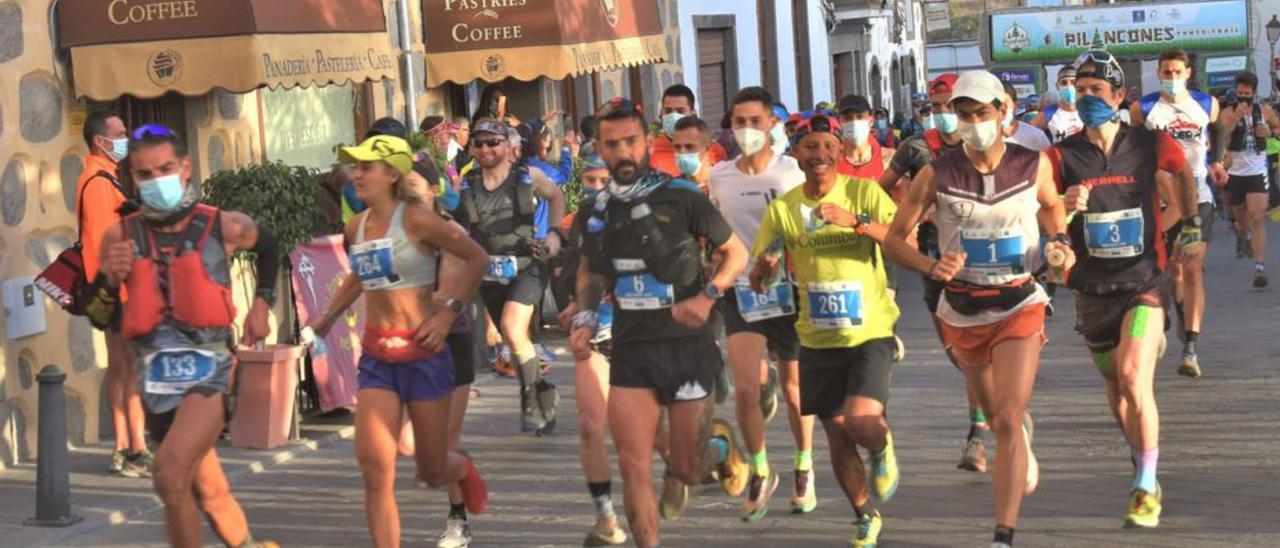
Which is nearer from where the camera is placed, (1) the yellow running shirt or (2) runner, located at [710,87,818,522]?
(1) the yellow running shirt

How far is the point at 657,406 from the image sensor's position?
25.1ft

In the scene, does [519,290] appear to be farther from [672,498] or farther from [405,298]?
[405,298]

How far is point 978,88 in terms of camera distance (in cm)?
795

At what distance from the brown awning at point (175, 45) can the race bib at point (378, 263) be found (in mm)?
4525

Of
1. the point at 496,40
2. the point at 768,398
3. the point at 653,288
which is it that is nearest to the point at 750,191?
the point at 768,398

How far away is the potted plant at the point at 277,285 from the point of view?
11.6 m

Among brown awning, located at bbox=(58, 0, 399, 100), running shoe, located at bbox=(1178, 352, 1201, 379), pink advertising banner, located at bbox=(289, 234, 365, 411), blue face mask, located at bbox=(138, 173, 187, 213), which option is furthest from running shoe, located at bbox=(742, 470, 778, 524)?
running shoe, located at bbox=(1178, 352, 1201, 379)

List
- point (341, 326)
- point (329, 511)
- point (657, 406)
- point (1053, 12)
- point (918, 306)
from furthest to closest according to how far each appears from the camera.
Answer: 1. point (1053, 12)
2. point (918, 306)
3. point (341, 326)
4. point (329, 511)
5. point (657, 406)

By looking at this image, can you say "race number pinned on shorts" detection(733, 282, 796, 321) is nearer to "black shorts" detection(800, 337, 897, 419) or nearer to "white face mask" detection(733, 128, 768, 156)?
"white face mask" detection(733, 128, 768, 156)

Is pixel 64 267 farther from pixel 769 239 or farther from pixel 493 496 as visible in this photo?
pixel 769 239

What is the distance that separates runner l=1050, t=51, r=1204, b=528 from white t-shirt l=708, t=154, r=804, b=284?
1180mm

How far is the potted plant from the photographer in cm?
1159

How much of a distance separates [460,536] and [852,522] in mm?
1537

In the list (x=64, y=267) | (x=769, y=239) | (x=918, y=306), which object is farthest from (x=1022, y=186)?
(x=918, y=306)
